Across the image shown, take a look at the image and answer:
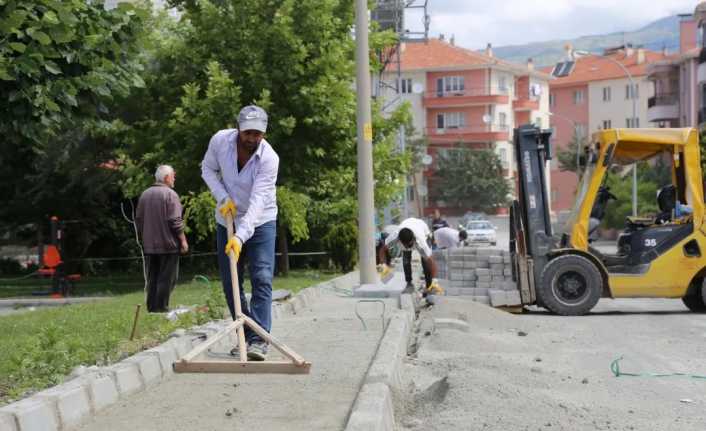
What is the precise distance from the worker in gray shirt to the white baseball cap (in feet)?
13.7

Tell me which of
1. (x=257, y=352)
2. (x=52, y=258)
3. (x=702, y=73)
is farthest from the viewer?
(x=702, y=73)

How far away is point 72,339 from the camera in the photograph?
26.1ft

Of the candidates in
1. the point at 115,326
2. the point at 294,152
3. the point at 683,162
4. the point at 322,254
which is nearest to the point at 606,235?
the point at 322,254

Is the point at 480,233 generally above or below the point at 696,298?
below

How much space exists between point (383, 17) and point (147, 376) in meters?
38.2

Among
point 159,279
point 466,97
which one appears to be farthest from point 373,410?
point 466,97

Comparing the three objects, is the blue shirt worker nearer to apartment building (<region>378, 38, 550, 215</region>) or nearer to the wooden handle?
the wooden handle

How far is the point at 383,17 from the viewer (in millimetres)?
44250

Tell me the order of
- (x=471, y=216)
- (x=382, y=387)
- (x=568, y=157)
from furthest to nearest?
(x=568, y=157) < (x=471, y=216) < (x=382, y=387)

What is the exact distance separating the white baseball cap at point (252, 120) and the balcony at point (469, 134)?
269 ft

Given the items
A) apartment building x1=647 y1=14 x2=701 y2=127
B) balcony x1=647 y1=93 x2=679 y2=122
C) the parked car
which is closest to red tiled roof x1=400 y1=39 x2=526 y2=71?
the parked car

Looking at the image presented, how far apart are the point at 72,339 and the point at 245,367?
1.39 metres

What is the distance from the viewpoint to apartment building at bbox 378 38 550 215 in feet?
298

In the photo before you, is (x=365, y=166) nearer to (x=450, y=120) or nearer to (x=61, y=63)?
(x=61, y=63)
